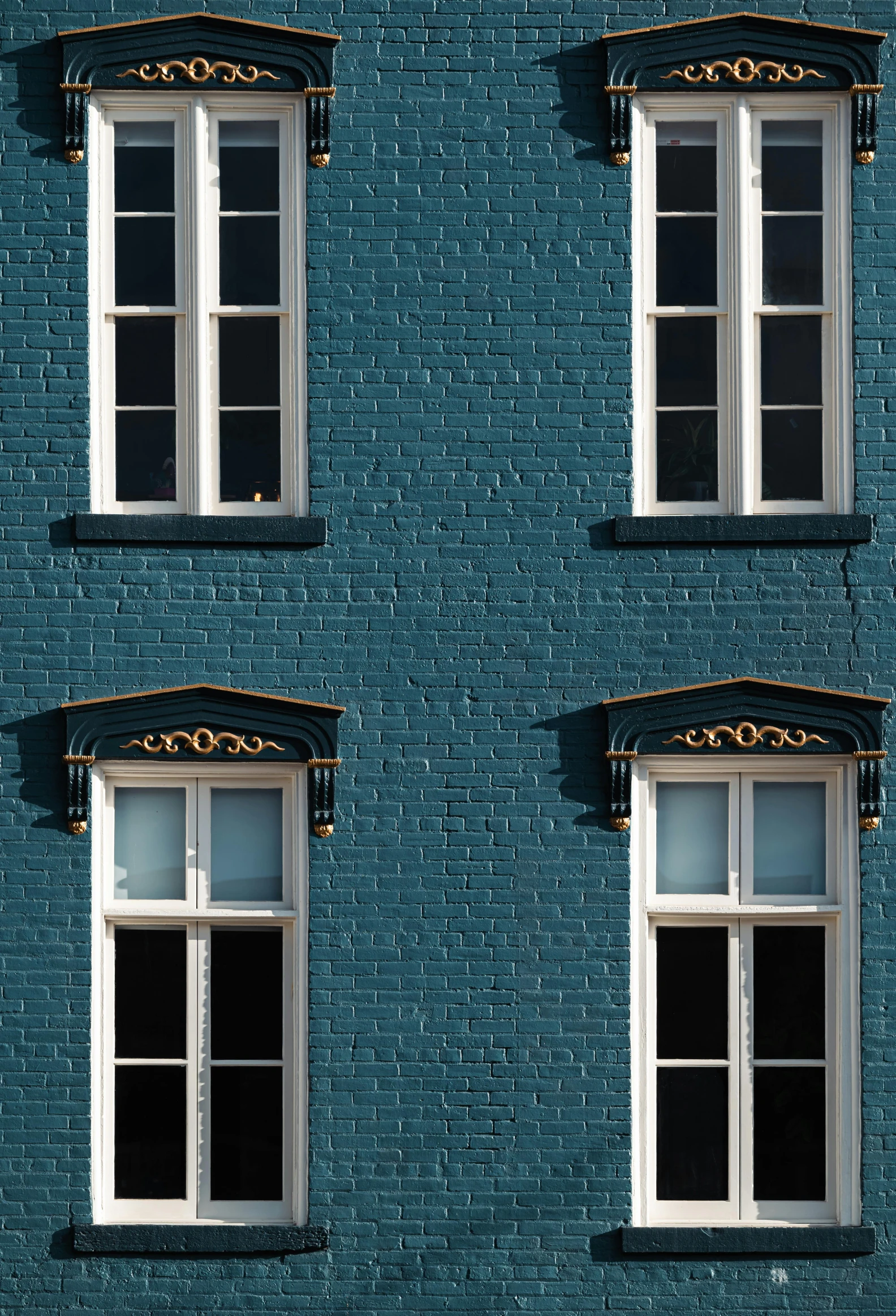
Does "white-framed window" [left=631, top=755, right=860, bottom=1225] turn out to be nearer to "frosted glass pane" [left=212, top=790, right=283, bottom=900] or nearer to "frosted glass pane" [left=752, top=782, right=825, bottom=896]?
"frosted glass pane" [left=752, top=782, right=825, bottom=896]

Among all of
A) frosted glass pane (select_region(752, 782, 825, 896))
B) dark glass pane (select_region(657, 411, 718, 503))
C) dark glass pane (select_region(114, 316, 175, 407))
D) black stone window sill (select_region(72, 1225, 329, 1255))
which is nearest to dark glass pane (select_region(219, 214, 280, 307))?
dark glass pane (select_region(114, 316, 175, 407))

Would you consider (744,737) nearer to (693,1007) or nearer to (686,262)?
(693,1007)

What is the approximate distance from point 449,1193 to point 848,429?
487 cm

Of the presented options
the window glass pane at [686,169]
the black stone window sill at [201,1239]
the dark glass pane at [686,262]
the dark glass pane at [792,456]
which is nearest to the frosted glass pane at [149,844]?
the black stone window sill at [201,1239]

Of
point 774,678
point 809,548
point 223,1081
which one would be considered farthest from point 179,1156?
point 809,548

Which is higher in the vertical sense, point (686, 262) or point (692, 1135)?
point (686, 262)

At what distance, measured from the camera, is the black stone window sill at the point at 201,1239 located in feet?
27.7

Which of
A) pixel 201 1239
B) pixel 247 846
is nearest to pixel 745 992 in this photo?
pixel 247 846

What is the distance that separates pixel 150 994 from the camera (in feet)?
28.7

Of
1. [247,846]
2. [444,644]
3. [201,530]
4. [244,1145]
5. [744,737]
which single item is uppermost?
[201,530]

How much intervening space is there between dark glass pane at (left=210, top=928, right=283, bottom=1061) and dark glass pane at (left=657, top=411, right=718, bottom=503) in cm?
342

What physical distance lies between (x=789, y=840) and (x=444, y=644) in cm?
228

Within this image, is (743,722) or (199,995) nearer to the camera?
(743,722)

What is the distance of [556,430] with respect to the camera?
868cm
